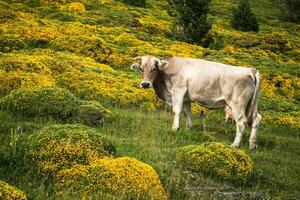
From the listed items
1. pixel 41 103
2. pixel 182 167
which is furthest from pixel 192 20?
pixel 182 167

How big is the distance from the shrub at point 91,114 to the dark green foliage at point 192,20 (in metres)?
36.1

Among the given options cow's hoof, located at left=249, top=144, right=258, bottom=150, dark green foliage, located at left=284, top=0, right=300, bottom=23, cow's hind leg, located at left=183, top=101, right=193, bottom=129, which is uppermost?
cow's hind leg, located at left=183, top=101, right=193, bottom=129

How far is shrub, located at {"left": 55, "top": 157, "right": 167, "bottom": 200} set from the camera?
8.80 metres

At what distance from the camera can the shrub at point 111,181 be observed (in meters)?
8.80

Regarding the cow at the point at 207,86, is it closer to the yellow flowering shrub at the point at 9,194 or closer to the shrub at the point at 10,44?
the yellow flowering shrub at the point at 9,194

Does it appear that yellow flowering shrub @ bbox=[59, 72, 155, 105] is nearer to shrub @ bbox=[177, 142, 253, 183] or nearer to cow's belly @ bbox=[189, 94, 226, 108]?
cow's belly @ bbox=[189, 94, 226, 108]

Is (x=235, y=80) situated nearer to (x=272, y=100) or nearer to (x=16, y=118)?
(x=16, y=118)

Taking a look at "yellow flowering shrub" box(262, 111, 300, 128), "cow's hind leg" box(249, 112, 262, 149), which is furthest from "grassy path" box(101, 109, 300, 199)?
"yellow flowering shrub" box(262, 111, 300, 128)

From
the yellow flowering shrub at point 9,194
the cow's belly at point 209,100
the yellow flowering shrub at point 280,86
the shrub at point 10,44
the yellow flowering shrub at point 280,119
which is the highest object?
the yellow flowering shrub at point 9,194

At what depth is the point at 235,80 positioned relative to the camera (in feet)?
53.7

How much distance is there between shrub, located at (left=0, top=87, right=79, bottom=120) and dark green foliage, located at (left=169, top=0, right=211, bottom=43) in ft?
121

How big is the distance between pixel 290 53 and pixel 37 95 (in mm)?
44023

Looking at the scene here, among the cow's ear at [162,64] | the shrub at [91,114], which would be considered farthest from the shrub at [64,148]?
the cow's ear at [162,64]

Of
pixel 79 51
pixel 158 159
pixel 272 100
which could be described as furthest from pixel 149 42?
pixel 158 159
